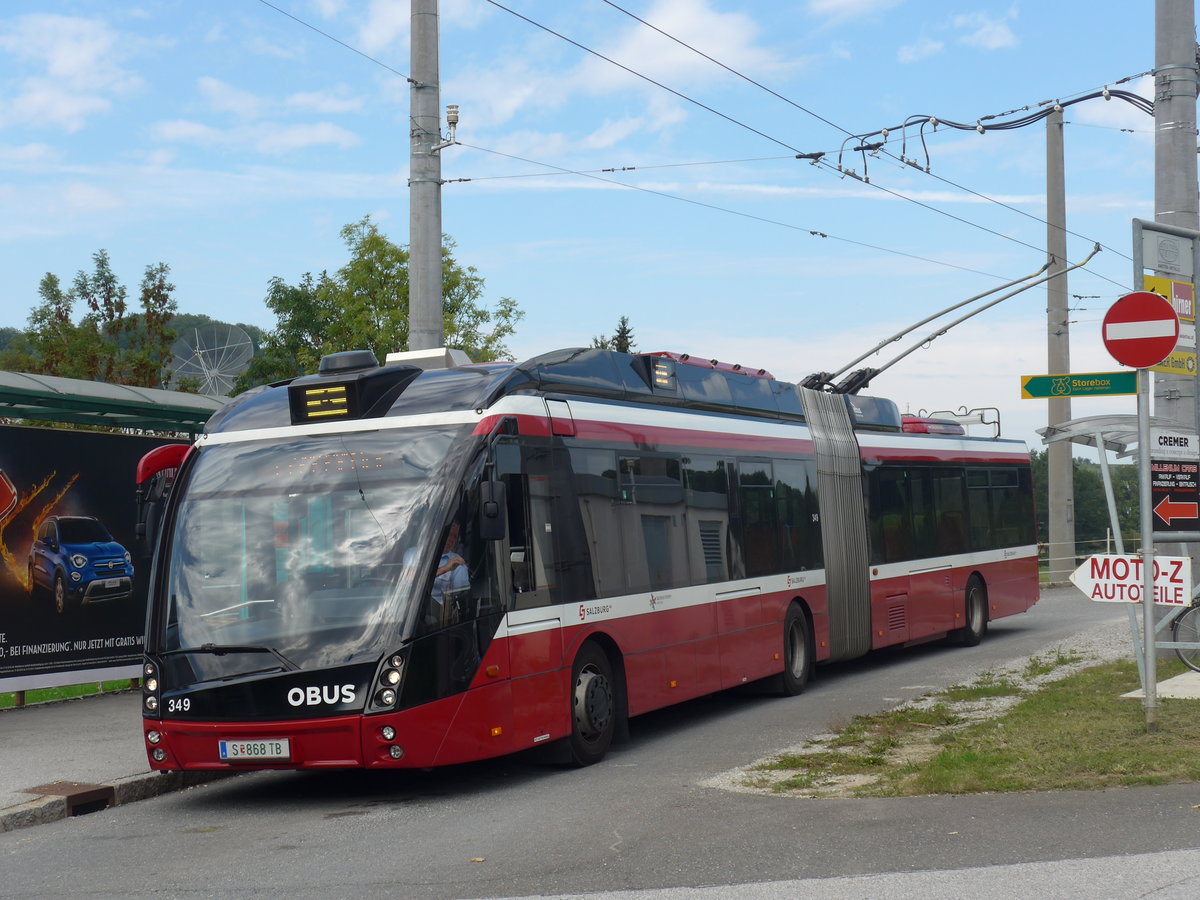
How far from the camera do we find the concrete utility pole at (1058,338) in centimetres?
3225

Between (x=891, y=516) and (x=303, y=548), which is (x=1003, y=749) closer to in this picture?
(x=303, y=548)

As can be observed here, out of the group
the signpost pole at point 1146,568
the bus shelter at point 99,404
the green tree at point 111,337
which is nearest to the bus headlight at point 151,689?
the bus shelter at point 99,404

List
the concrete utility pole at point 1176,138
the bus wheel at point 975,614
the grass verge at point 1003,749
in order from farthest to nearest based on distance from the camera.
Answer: the bus wheel at point 975,614
the concrete utility pole at point 1176,138
the grass verge at point 1003,749

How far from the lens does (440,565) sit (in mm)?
9555

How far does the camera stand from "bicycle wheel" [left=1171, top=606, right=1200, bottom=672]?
13.3 meters

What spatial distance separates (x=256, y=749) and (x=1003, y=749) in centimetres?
487

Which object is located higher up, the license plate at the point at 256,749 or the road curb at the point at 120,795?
the license plate at the point at 256,749

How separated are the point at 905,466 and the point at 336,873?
513 inches

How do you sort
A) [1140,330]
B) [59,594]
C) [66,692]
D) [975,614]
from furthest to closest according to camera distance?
1. [975,614]
2. [66,692]
3. [59,594]
4. [1140,330]

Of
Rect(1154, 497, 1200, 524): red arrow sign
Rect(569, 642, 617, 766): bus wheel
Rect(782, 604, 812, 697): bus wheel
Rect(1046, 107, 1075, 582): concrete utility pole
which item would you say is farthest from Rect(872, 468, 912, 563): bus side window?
Rect(1046, 107, 1075, 582): concrete utility pole

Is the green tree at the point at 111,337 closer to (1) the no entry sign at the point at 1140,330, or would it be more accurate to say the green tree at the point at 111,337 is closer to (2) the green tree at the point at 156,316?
(2) the green tree at the point at 156,316

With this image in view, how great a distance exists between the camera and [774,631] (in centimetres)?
1490

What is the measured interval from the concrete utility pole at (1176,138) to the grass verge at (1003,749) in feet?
9.60

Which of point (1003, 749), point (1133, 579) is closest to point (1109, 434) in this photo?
point (1133, 579)
